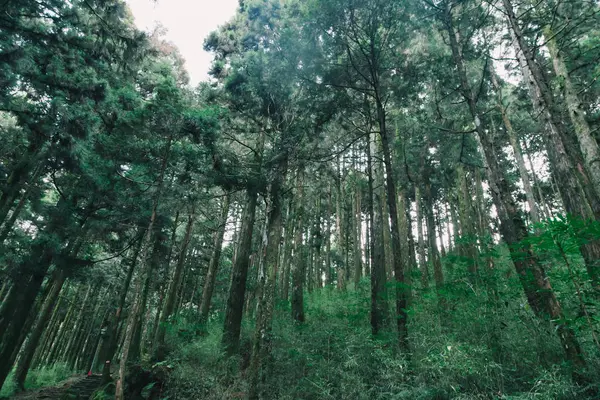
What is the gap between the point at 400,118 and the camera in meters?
14.3

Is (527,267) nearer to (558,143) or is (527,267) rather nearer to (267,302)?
(558,143)

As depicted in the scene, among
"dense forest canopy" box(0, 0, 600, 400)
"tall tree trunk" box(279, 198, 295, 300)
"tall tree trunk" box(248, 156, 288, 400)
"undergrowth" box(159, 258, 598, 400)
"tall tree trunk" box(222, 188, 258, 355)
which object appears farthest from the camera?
"tall tree trunk" box(279, 198, 295, 300)

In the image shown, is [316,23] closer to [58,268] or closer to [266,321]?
[266,321]

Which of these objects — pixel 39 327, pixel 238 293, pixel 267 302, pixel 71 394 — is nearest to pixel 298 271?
pixel 238 293

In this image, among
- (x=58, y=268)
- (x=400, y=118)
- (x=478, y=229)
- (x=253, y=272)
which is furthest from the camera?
(x=253, y=272)

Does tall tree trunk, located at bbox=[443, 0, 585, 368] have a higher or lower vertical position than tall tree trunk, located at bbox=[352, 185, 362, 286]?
lower

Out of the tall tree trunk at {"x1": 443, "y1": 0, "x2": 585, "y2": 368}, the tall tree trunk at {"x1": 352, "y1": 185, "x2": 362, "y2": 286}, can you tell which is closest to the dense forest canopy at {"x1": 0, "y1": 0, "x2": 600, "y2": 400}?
the tall tree trunk at {"x1": 443, "y1": 0, "x2": 585, "y2": 368}

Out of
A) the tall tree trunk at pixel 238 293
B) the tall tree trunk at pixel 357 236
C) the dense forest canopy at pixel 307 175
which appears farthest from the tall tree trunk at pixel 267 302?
the tall tree trunk at pixel 357 236

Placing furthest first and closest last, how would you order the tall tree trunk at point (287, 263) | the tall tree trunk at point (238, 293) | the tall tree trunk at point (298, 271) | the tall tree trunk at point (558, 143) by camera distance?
the tall tree trunk at point (287, 263)
the tall tree trunk at point (298, 271)
the tall tree trunk at point (238, 293)
the tall tree trunk at point (558, 143)

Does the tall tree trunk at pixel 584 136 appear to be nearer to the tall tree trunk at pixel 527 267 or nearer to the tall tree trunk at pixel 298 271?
the tall tree trunk at pixel 527 267

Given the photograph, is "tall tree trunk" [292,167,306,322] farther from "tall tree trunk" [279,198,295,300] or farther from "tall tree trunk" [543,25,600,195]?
"tall tree trunk" [543,25,600,195]

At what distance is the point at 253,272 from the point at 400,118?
1417 cm

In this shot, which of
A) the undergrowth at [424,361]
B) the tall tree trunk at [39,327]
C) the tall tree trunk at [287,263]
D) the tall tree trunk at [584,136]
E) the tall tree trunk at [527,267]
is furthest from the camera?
the tall tree trunk at [287,263]

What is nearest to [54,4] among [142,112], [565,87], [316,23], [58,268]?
[142,112]
